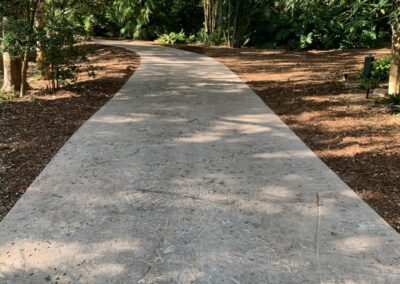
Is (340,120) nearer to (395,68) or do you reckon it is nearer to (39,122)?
(395,68)

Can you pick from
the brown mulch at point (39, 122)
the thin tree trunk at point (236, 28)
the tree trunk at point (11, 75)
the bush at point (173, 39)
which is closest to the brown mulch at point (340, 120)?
the brown mulch at point (39, 122)

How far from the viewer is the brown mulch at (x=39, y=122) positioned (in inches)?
190

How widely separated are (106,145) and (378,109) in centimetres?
491

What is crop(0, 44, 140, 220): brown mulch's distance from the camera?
484cm

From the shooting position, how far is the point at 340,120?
23.6 feet

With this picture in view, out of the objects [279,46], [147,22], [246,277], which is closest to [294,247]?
[246,277]

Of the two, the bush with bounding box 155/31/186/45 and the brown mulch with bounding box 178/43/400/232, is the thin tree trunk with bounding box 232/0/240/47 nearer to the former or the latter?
the bush with bounding box 155/31/186/45

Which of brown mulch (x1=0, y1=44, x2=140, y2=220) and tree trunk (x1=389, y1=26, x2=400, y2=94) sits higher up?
tree trunk (x1=389, y1=26, x2=400, y2=94)

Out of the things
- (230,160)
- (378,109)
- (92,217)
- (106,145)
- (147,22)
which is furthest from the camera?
(147,22)

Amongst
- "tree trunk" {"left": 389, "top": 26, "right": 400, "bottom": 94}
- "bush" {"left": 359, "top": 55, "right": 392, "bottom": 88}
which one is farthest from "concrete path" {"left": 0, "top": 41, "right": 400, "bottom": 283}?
"bush" {"left": 359, "top": 55, "right": 392, "bottom": 88}

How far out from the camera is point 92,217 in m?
3.91

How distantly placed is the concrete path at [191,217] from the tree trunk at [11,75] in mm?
4021

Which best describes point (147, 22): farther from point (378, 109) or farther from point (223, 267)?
point (223, 267)

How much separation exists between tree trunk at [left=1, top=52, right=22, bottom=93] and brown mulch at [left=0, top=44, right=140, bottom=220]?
39 centimetres
